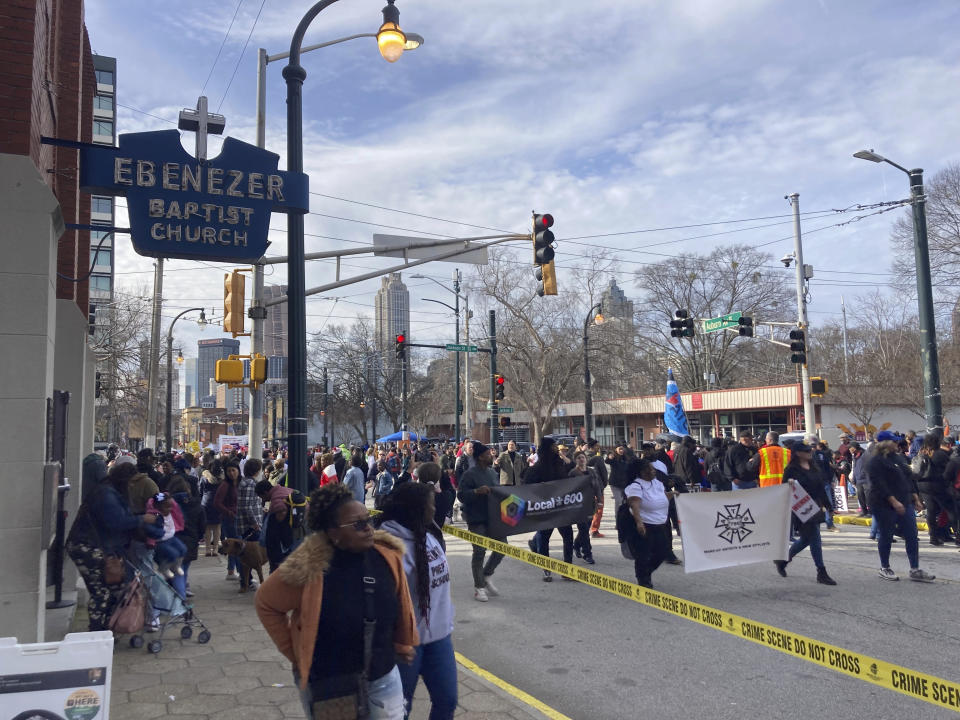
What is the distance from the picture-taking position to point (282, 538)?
8844 millimetres

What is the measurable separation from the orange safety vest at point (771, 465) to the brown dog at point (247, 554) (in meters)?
8.13

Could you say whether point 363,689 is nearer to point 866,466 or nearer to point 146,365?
point 866,466

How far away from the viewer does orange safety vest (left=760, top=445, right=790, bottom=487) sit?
491 inches

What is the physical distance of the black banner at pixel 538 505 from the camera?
9.31 m

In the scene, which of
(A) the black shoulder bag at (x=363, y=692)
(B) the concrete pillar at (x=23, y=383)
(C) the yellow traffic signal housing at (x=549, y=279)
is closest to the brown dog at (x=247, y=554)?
(B) the concrete pillar at (x=23, y=383)

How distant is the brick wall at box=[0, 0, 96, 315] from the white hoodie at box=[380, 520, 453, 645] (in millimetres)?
4513

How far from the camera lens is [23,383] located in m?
5.88

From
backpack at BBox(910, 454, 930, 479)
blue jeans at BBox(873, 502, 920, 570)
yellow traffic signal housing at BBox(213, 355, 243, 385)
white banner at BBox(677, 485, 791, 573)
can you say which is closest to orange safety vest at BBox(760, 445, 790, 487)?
backpack at BBox(910, 454, 930, 479)

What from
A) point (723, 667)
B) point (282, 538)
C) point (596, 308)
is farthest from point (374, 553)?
point (596, 308)

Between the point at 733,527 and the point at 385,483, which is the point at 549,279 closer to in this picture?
the point at 385,483

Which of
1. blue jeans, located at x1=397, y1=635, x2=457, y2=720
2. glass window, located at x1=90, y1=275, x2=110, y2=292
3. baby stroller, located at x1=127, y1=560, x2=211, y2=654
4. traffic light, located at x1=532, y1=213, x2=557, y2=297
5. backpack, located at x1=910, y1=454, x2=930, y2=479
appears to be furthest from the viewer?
glass window, located at x1=90, y1=275, x2=110, y2=292

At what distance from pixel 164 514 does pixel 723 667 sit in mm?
5510

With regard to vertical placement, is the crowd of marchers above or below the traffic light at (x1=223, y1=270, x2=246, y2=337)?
below

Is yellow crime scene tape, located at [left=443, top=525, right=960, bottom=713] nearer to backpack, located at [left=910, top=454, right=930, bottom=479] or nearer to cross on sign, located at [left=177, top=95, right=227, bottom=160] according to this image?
cross on sign, located at [left=177, top=95, right=227, bottom=160]
